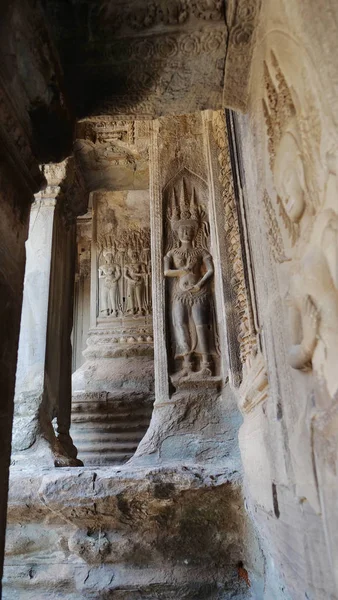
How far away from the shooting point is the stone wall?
3.87ft

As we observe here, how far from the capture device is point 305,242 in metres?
1.36

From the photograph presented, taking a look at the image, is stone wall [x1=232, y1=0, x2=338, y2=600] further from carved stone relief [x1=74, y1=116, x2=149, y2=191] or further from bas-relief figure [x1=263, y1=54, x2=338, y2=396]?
carved stone relief [x1=74, y1=116, x2=149, y2=191]

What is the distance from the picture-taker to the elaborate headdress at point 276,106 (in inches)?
57.4

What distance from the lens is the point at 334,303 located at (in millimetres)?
1152

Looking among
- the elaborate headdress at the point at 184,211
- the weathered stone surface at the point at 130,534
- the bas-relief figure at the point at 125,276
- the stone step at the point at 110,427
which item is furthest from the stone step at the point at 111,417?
the weathered stone surface at the point at 130,534

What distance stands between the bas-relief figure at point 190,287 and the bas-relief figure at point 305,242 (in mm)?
3291

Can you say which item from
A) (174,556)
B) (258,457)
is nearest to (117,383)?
(174,556)

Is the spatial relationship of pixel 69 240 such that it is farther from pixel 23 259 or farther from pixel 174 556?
pixel 23 259

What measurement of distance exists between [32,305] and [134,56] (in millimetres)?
3820

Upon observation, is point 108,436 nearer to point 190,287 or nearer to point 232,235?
point 190,287

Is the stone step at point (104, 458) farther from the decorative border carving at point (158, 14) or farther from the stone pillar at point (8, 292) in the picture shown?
the decorative border carving at point (158, 14)

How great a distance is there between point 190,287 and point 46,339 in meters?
1.66

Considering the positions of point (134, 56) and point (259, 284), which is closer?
point (134, 56)

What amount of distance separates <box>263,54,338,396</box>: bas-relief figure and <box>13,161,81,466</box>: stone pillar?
3.36 meters
